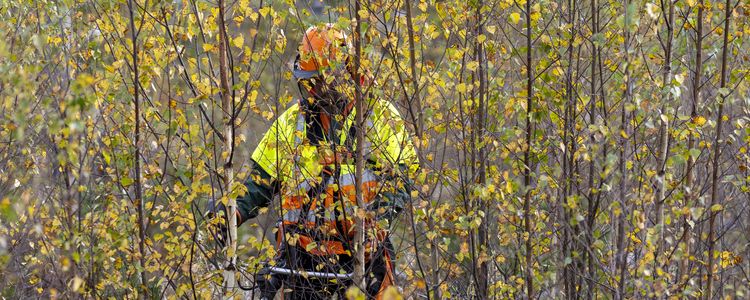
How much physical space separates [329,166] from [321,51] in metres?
0.63

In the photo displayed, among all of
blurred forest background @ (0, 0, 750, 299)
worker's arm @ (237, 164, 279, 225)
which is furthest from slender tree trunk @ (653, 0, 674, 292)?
worker's arm @ (237, 164, 279, 225)

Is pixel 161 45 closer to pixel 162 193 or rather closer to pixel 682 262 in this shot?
pixel 162 193

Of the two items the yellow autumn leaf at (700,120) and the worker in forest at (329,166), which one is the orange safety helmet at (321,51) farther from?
the yellow autumn leaf at (700,120)

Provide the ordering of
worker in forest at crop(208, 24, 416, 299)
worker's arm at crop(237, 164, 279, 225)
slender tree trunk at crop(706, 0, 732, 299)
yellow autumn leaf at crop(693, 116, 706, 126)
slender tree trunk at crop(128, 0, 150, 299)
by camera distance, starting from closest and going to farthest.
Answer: slender tree trunk at crop(128, 0, 150, 299) → yellow autumn leaf at crop(693, 116, 706, 126) → worker in forest at crop(208, 24, 416, 299) → slender tree trunk at crop(706, 0, 732, 299) → worker's arm at crop(237, 164, 279, 225)

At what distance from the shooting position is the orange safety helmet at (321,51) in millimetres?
2919

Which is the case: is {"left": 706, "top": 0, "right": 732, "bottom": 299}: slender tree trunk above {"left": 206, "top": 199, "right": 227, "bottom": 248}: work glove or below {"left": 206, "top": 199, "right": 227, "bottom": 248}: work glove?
above

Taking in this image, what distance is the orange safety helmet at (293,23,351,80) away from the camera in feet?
9.58

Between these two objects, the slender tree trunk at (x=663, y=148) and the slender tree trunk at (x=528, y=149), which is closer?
the slender tree trunk at (x=663, y=148)

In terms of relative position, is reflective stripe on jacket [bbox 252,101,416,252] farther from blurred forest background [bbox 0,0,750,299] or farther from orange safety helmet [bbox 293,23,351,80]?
orange safety helmet [bbox 293,23,351,80]

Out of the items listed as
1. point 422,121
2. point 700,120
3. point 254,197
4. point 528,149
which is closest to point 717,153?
point 700,120

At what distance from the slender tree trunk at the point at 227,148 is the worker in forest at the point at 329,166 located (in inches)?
4.9

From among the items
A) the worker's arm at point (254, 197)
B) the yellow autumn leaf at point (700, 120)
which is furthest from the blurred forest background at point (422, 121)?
the worker's arm at point (254, 197)

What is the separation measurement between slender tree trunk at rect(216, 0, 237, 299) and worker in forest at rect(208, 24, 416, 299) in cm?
12

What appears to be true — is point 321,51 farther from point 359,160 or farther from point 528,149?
point 528,149
